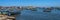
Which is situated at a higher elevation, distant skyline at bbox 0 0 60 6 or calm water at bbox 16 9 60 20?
distant skyline at bbox 0 0 60 6

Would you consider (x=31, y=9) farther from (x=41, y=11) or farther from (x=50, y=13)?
(x=50, y=13)

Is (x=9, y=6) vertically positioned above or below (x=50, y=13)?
above

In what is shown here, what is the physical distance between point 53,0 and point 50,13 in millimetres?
162

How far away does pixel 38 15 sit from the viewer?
44.0 inches

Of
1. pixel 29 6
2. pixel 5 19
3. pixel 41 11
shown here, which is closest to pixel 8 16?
pixel 5 19

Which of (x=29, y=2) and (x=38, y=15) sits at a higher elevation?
(x=29, y=2)

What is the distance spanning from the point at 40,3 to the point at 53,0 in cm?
16

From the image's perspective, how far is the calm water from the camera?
42.8 inches

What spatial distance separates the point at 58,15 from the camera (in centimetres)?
108

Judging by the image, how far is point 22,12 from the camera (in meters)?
1.12

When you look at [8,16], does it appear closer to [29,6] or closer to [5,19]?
[5,19]

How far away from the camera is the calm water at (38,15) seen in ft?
3.57

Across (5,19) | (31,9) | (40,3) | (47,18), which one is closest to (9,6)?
(5,19)

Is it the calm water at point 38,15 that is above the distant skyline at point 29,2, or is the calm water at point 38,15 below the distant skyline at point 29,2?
below
